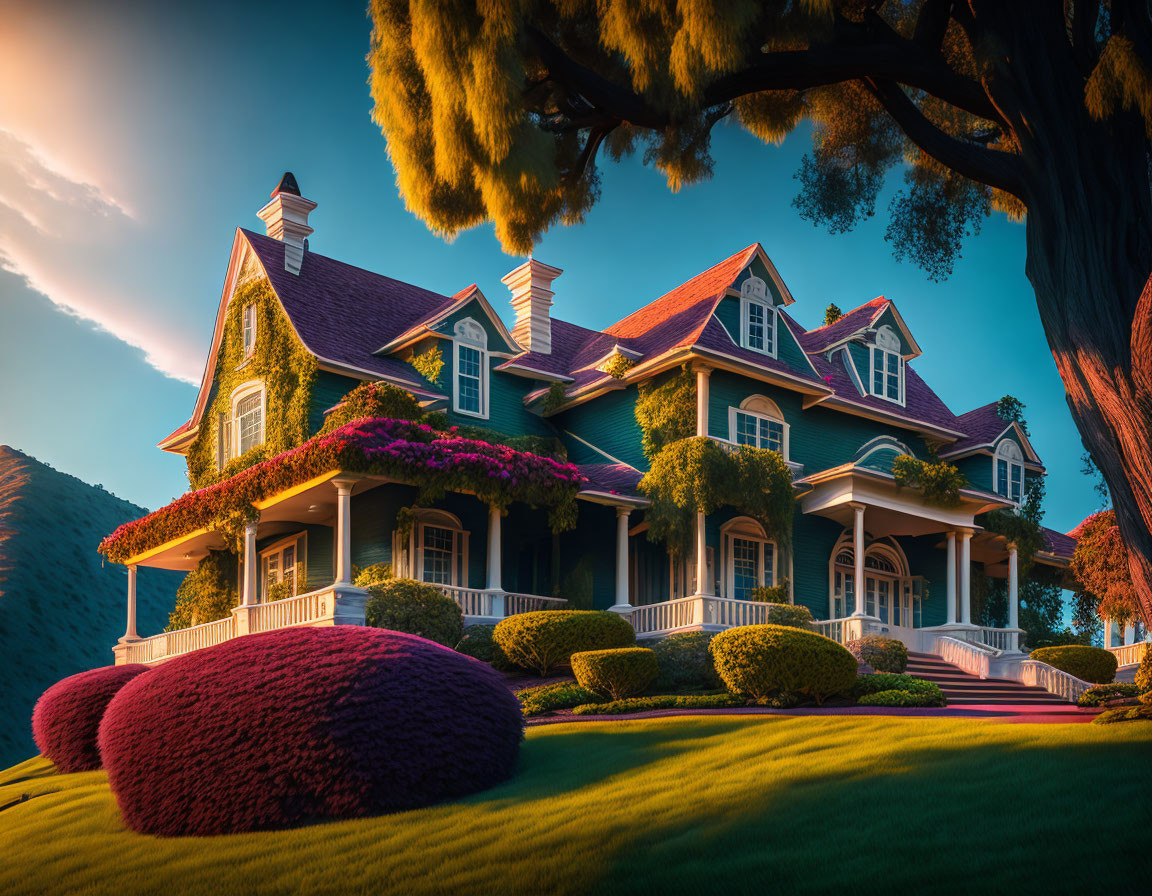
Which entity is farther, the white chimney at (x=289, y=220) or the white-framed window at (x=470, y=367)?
the white chimney at (x=289, y=220)

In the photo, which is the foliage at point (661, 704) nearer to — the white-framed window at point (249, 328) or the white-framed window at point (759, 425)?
the white-framed window at point (759, 425)

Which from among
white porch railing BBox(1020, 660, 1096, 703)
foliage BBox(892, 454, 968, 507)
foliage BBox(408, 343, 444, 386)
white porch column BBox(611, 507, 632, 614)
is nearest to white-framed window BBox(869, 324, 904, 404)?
foliage BBox(892, 454, 968, 507)

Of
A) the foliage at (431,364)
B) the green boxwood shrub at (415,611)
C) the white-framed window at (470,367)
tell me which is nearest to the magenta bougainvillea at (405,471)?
the green boxwood shrub at (415,611)

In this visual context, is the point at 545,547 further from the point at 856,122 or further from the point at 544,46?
the point at 544,46

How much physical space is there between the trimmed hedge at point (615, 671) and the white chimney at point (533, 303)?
501 inches

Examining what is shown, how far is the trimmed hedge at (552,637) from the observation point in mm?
19828

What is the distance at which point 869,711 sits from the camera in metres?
16.1

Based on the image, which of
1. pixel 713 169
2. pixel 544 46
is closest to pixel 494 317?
pixel 713 169

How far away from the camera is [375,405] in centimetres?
→ 2280

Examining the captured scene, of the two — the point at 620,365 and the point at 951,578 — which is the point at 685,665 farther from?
the point at 951,578

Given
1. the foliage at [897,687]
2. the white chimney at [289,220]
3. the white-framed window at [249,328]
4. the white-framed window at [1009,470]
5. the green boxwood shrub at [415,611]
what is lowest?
the foliage at [897,687]

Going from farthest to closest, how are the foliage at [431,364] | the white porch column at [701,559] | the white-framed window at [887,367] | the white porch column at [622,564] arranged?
the white-framed window at [887,367] → the foliage at [431,364] → the white porch column at [622,564] → the white porch column at [701,559]

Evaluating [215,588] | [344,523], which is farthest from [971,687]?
[215,588]

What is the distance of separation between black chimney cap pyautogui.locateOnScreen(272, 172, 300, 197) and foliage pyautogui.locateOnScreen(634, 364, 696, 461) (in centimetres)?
978
